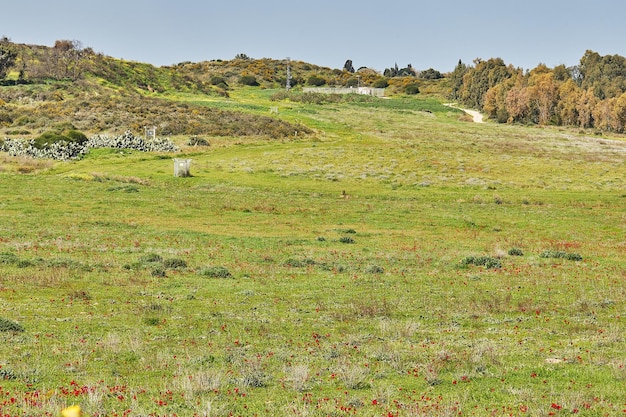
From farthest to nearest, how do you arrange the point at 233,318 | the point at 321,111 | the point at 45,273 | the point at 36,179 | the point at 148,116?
the point at 321,111 < the point at 148,116 < the point at 36,179 < the point at 45,273 < the point at 233,318

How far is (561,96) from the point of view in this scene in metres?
151

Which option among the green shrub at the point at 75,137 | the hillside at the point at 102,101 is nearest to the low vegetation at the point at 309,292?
the green shrub at the point at 75,137

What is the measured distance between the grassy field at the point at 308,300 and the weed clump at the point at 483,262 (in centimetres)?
10

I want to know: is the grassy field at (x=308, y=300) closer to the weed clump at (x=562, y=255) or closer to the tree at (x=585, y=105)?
the weed clump at (x=562, y=255)

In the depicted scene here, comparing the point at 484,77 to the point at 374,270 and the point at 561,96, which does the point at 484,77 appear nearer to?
the point at 561,96

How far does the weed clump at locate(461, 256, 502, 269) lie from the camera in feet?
89.5

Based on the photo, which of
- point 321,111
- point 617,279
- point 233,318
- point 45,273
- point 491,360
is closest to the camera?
point 491,360

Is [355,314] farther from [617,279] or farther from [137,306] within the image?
[617,279]

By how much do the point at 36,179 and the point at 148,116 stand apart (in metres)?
46.5

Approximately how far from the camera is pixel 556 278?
2423 cm

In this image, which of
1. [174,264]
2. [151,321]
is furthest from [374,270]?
[151,321]

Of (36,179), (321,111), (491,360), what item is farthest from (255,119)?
(491,360)

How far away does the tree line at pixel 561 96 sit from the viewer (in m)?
143

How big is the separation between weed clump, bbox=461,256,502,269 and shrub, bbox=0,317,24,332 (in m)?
18.5
